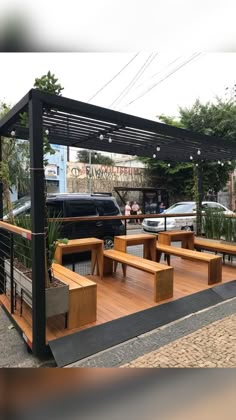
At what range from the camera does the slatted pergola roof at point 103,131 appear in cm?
271

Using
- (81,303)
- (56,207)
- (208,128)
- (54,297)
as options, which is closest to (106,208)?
(56,207)

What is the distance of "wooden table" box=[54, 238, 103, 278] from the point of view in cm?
410

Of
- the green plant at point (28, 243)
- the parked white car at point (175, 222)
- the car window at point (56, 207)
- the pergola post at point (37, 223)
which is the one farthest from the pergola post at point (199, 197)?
the pergola post at point (37, 223)

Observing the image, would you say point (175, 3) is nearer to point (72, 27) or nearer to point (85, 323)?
point (72, 27)

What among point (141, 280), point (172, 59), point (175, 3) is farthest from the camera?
point (172, 59)

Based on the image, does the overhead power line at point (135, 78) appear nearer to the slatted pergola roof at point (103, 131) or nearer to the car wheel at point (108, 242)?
the slatted pergola roof at point (103, 131)

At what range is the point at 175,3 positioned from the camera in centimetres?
240

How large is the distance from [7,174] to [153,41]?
2.17 meters

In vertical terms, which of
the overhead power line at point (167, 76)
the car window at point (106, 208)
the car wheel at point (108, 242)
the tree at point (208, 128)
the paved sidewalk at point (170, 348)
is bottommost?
the paved sidewalk at point (170, 348)

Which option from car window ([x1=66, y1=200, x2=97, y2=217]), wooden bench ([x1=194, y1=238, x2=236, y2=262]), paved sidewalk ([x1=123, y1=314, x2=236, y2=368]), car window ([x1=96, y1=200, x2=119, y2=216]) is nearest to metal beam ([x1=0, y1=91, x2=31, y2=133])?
paved sidewalk ([x1=123, y1=314, x2=236, y2=368])

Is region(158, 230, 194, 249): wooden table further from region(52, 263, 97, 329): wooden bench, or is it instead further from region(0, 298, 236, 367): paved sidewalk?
region(52, 263, 97, 329): wooden bench

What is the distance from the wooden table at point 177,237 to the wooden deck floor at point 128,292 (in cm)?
49

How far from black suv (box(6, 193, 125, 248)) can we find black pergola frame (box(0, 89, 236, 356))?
4.18 ft

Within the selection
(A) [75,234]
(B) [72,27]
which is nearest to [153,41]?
(B) [72,27]
